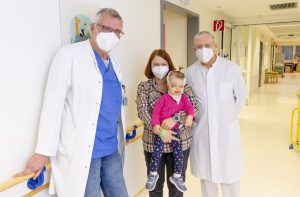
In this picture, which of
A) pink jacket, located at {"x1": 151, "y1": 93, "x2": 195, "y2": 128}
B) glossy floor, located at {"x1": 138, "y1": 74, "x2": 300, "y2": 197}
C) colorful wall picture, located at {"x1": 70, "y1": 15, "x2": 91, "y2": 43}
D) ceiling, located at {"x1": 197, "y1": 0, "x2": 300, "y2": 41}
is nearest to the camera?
colorful wall picture, located at {"x1": 70, "y1": 15, "x2": 91, "y2": 43}

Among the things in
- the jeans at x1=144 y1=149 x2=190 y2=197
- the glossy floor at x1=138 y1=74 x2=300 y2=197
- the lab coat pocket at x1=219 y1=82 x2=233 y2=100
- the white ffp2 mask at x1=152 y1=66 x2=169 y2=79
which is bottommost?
the glossy floor at x1=138 y1=74 x2=300 y2=197

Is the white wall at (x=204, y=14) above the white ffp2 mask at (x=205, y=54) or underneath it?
above

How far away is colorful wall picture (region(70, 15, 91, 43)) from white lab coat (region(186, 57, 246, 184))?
0.90 m

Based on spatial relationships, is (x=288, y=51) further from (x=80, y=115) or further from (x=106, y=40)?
(x=80, y=115)

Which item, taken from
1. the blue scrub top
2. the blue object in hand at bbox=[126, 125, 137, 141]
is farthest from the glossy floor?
the blue scrub top

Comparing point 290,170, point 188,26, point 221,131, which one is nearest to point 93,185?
point 221,131

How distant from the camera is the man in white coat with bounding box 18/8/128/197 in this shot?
1.45 m

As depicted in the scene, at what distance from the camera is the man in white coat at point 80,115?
1447 millimetres

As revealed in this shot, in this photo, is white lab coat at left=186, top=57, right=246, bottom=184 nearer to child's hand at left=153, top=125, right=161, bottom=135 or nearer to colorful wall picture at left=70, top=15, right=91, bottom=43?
child's hand at left=153, top=125, right=161, bottom=135

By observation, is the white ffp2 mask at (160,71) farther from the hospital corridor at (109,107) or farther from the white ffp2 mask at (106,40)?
the white ffp2 mask at (106,40)

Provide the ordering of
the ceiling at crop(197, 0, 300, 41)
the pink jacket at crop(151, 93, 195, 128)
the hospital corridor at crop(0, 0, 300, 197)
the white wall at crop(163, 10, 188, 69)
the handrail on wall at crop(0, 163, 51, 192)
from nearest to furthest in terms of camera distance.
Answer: the handrail on wall at crop(0, 163, 51, 192) → the hospital corridor at crop(0, 0, 300, 197) → the pink jacket at crop(151, 93, 195, 128) → the white wall at crop(163, 10, 188, 69) → the ceiling at crop(197, 0, 300, 41)

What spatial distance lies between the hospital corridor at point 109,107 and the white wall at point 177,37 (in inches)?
47.1

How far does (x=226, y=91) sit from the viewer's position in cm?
206

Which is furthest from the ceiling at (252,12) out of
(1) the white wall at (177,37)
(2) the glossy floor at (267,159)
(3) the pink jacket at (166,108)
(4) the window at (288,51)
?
(4) the window at (288,51)
